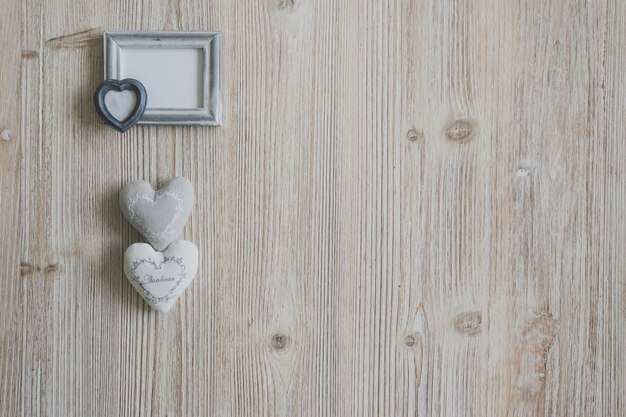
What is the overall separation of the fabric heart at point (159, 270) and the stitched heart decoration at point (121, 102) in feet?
0.57

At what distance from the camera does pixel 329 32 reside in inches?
33.3

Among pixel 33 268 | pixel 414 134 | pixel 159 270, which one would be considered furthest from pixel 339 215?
pixel 33 268

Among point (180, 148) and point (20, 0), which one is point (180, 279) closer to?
point (180, 148)

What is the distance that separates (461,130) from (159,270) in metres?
0.48

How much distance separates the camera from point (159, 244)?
2.69 ft

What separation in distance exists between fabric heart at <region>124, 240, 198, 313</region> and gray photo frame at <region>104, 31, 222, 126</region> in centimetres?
18

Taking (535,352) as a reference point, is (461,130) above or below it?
above

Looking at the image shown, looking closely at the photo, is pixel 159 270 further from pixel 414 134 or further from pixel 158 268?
pixel 414 134

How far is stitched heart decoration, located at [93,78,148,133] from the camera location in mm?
806

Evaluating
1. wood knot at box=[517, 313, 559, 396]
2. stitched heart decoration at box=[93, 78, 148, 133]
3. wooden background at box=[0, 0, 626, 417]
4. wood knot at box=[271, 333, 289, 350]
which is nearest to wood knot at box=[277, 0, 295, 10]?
wooden background at box=[0, 0, 626, 417]

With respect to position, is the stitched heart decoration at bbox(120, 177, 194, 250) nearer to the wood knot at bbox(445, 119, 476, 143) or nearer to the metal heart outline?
the metal heart outline

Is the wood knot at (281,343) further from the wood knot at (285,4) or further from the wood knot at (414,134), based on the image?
the wood knot at (285,4)

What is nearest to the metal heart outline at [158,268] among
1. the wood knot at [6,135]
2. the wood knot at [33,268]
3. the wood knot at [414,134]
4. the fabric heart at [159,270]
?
the fabric heart at [159,270]

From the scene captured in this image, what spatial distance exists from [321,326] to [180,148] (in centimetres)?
33
